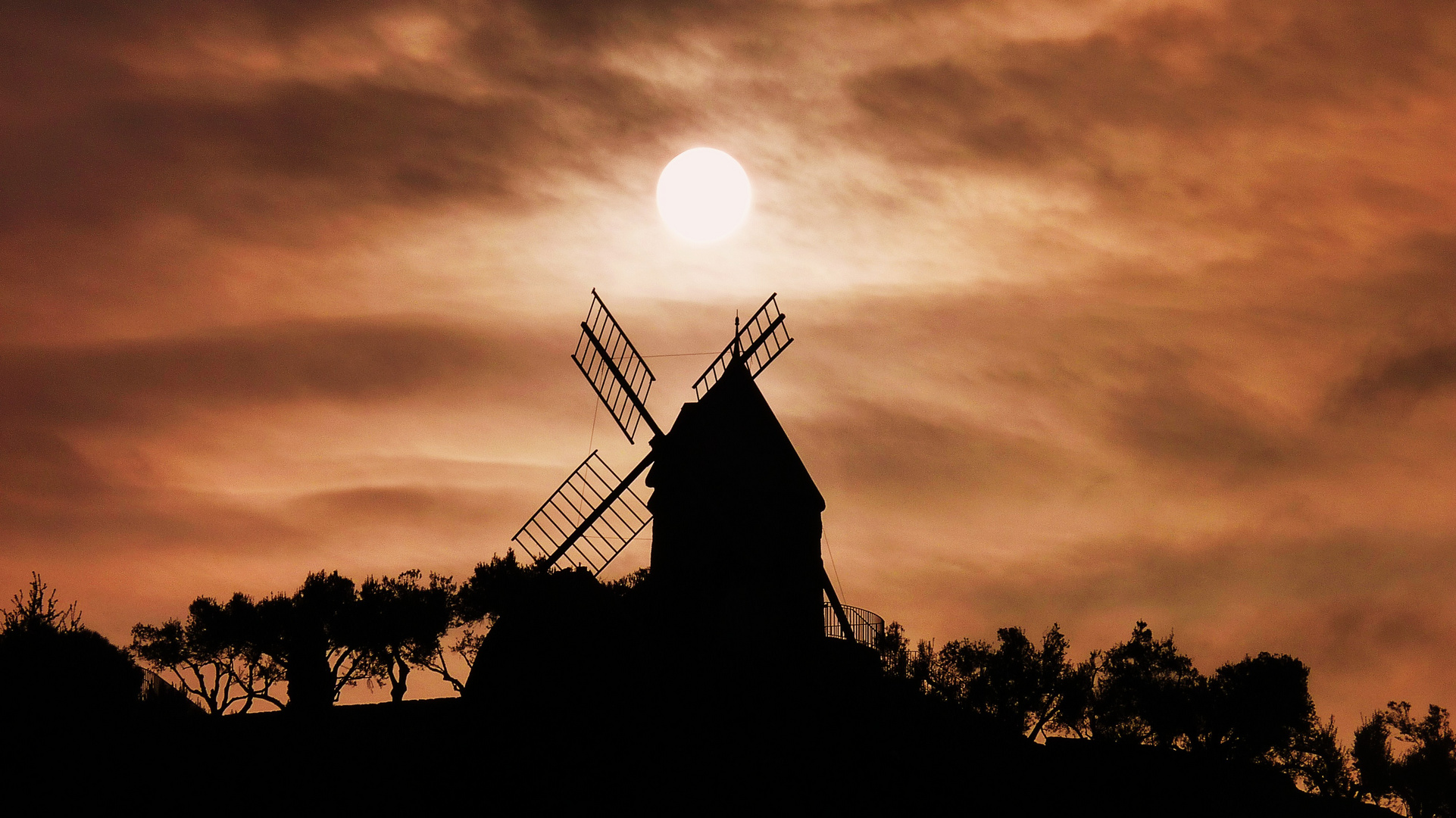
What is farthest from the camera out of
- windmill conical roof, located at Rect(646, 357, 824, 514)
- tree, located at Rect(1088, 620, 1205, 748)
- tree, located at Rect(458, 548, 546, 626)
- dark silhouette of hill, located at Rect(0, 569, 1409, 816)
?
tree, located at Rect(1088, 620, 1205, 748)

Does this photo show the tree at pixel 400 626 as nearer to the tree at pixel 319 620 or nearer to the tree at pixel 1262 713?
the tree at pixel 319 620

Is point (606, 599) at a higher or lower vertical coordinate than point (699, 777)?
higher

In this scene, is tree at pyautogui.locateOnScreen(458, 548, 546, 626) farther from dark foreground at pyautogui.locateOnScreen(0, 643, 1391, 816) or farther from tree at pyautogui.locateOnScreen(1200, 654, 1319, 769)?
tree at pyautogui.locateOnScreen(1200, 654, 1319, 769)

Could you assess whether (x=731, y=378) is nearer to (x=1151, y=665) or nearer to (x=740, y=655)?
(x=740, y=655)

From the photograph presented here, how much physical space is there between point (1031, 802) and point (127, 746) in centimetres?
2161

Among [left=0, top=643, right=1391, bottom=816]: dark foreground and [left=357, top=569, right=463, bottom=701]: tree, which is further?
[left=357, top=569, right=463, bottom=701]: tree

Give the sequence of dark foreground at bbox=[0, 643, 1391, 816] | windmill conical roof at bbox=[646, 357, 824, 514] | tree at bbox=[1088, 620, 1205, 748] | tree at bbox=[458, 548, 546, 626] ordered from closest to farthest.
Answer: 1. dark foreground at bbox=[0, 643, 1391, 816]
2. windmill conical roof at bbox=[646, 357, 824, 514]
3. tree at bbox=[458, 548, 546, 626]
4. tree at bbox=[1088, 620, 1205, 748]

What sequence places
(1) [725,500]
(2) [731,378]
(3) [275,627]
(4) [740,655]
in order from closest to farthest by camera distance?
(4) [740,655] → (1) [725,500] → (2) [731,378] → (3) [275,627]

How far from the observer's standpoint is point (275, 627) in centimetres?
5159

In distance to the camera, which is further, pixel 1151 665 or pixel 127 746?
pixel 1151 665

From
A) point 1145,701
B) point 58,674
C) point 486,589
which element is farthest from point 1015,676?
point 58,674

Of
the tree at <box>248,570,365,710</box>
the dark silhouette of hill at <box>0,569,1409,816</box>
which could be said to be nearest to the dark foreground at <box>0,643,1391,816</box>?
A: the dark silhouette of hill at <box>0,569,1409,816</box>

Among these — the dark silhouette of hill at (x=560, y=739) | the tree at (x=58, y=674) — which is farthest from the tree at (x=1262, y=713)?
the tree at (x=58, y=674)

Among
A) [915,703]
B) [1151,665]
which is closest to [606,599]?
[915,703]
